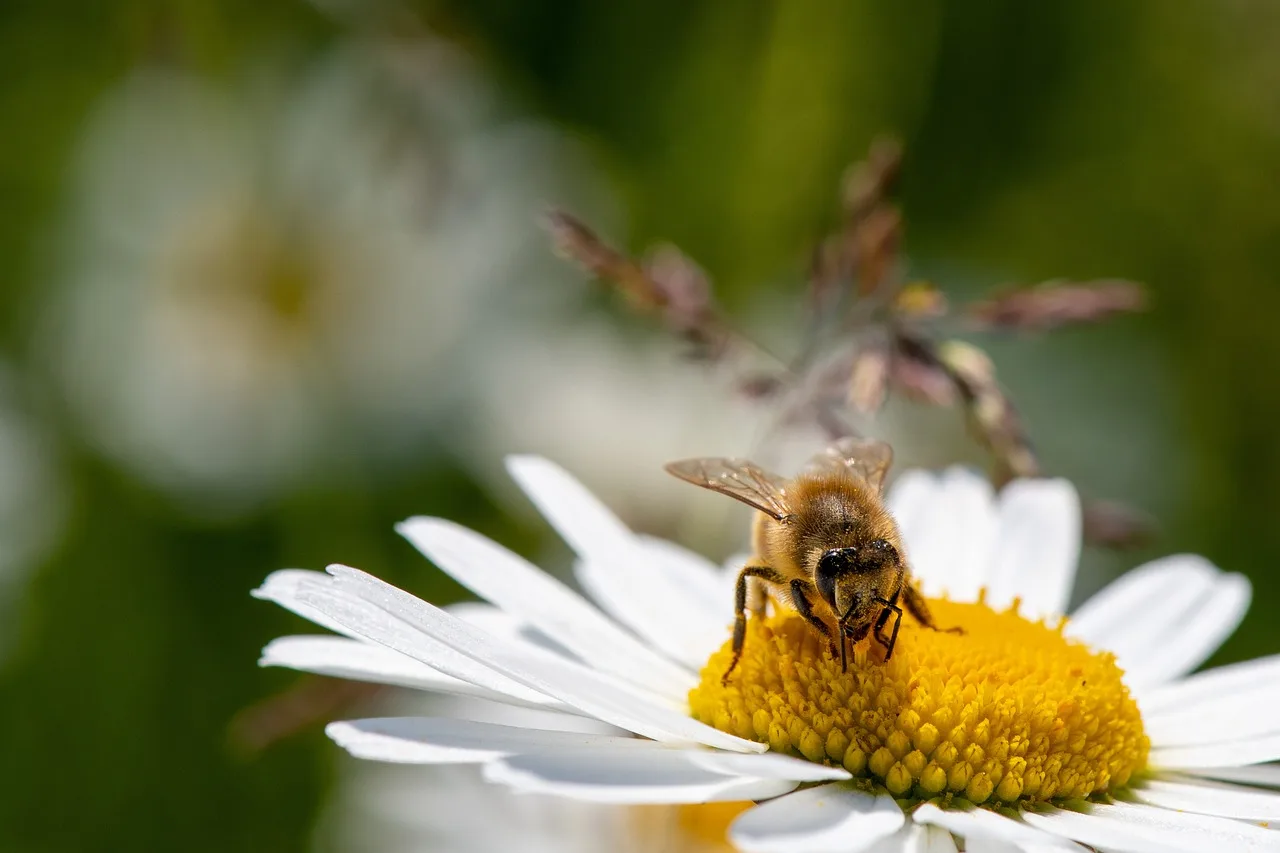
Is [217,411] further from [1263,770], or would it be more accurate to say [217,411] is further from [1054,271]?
[1263,770]

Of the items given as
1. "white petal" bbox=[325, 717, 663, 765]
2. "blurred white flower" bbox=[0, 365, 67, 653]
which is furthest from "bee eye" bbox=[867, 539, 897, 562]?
"blurred white flower" bbox=[0, 365, 67, 653]

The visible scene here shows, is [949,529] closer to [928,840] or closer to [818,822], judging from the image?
[928,840]

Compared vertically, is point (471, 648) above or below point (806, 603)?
below

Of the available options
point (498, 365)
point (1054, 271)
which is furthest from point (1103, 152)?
point (498, 365)

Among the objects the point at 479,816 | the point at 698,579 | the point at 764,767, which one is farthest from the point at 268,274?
the point at 764,767

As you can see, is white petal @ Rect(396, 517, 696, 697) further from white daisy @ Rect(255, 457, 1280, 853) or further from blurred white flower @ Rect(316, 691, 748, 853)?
blurred white flower @ Rect(316, 691, 748, 853)

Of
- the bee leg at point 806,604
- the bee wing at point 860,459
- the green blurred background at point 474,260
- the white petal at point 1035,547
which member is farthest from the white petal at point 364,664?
the green blurred background at point 474,260

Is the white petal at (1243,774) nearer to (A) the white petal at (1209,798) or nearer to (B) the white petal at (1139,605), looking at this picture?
(A) the white petal at (1209,798)
